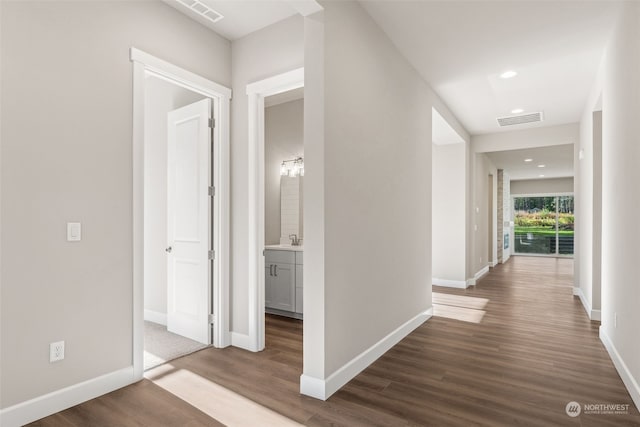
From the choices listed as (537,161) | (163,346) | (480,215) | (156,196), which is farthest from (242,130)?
(537,161)

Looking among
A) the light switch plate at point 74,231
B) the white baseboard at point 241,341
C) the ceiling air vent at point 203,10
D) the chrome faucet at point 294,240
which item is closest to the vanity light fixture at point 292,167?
the chrome faucet at point 294,240

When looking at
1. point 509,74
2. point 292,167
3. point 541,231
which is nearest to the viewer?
point 509,74

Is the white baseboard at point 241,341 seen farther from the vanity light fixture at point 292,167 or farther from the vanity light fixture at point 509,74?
the vanity light fixture at point 509,74

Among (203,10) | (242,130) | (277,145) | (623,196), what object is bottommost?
(623,196)

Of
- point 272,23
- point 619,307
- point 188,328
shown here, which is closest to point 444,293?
point 619,307

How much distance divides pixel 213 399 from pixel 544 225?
14.1 meters

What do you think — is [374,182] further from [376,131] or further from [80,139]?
[80,139]

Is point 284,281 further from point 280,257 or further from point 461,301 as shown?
point 461,301

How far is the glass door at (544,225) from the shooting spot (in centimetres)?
1290

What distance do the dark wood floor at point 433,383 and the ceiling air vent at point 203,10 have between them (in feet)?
9.19

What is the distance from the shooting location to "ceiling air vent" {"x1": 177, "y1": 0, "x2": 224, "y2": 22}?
2855mm

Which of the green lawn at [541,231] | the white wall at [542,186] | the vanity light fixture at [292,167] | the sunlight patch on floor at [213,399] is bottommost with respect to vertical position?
the sunlight patch on floor at [213,399]

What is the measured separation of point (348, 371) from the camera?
2627 mm

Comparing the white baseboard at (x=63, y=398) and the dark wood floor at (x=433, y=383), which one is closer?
the white baseboard at (x=63, y=398)
